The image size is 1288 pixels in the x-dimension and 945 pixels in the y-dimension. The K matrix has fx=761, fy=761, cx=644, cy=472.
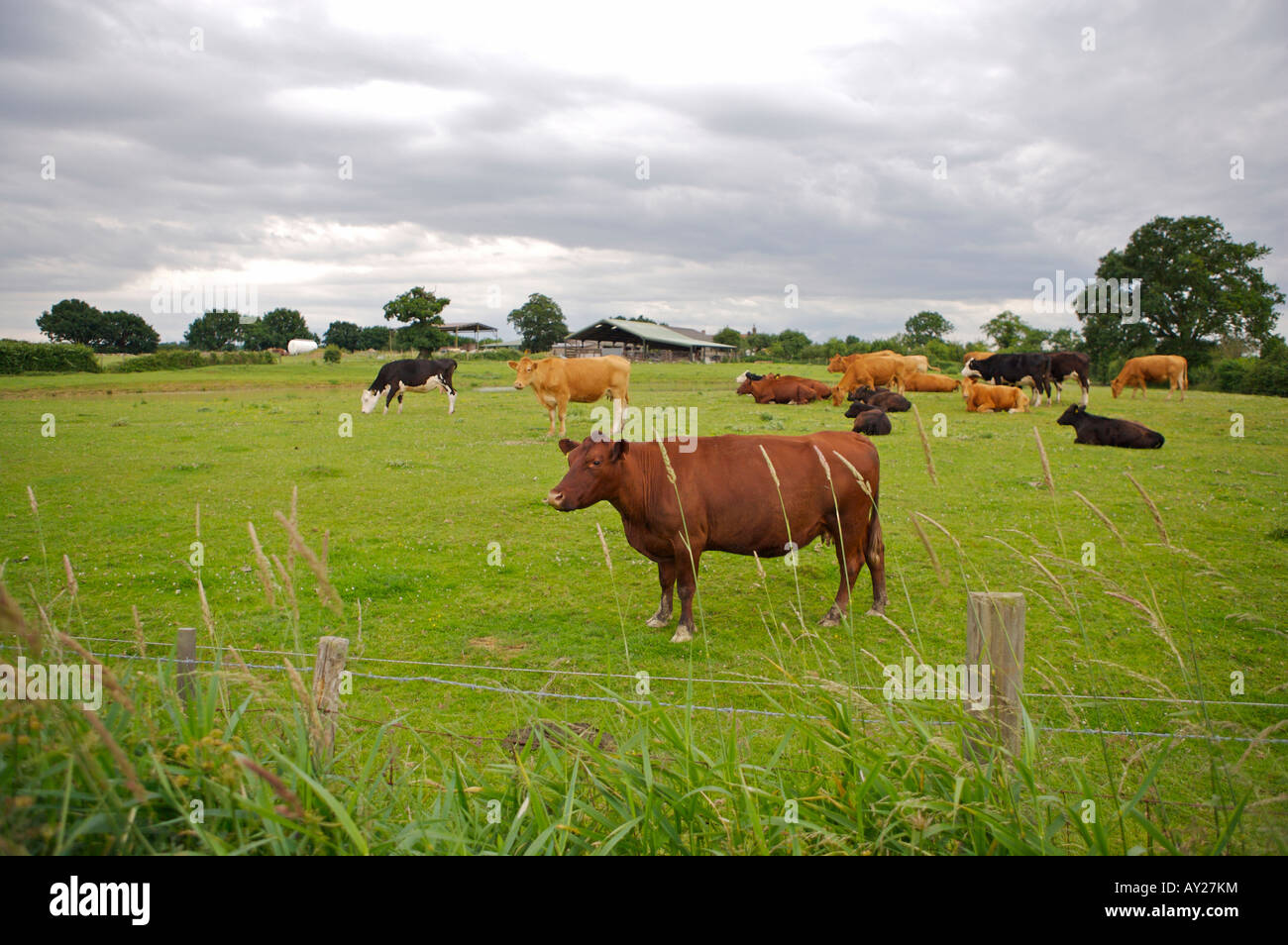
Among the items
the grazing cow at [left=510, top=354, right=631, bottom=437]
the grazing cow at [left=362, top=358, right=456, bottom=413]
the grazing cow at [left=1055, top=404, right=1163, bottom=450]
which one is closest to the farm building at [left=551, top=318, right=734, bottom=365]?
the grazing cow at [left=362, top=358, right=456, bottom=413]

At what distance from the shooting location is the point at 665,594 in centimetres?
748

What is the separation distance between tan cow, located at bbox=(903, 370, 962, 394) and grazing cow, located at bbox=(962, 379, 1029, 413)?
19.7 ft

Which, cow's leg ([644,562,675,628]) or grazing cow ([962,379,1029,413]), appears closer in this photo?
cow's leg ([644,562,675,628])

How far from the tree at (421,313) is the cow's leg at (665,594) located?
65041 mm

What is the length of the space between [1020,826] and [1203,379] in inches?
2428

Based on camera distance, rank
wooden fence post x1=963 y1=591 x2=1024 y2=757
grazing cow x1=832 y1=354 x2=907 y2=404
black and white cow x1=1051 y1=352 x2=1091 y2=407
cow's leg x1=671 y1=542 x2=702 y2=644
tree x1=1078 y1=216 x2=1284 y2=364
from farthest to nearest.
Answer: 1. tree x1=1078 y1=216 x2=1284 y2=364
2. grazing cow x1=832 y1=354 x2=907 y2=404
3. black and white cow x1=1051 y1=352 x2=1091 y2=407
4. cow's leg x1=671 y1=542 x2=702 y2=644
5. wooden fence post x1=963 y1=591 x2=1024 y2=757

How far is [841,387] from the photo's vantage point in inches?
1193

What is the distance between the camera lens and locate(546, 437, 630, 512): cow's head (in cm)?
721

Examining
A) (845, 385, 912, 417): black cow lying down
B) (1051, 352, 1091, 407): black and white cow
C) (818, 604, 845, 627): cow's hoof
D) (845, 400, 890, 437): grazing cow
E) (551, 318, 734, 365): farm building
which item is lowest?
(818, 604, 845, 627): cow's hoof

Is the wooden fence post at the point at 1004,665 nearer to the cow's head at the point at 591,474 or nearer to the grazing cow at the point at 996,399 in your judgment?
the cow's head at the point at 591,474

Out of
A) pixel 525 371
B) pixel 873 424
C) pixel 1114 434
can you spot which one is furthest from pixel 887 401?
pixel 525 371

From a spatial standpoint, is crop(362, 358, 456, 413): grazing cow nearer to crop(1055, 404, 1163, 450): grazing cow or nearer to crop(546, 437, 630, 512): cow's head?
crop(1055, 404, 1163, 450): grazing cow

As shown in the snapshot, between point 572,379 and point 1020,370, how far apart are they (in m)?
16.7
